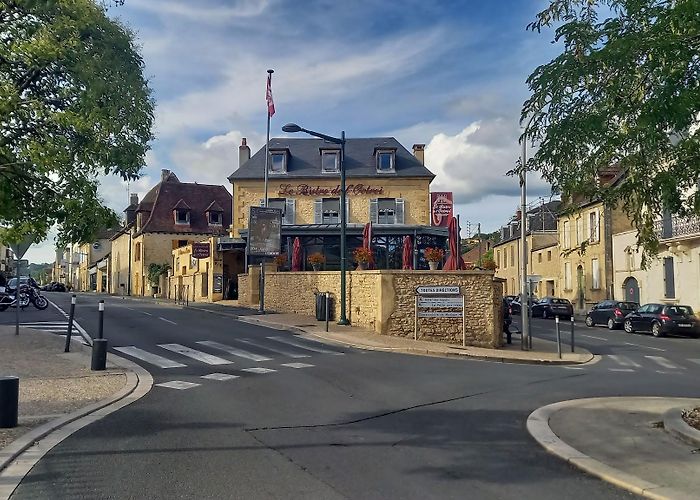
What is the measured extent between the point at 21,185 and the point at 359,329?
1537 cm

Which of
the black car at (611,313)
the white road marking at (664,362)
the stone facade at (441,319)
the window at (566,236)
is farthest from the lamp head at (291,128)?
the window at (566,236)

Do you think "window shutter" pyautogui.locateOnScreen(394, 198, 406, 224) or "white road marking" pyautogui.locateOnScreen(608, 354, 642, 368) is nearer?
"white road marking" pyautogui.locateOnScreen(608, 354, 642, 368)

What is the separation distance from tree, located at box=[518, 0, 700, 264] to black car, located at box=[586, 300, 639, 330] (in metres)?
24.6

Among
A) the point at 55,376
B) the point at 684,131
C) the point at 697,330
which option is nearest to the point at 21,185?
the point at 55,376

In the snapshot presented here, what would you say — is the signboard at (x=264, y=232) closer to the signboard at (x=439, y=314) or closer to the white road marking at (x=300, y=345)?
the white road marking at (x=300, y=345)

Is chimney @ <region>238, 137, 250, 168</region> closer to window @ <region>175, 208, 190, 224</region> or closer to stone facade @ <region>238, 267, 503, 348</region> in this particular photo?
window @ <region>175, 208, 190, 224</region>

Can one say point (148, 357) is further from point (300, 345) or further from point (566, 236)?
point (566, 236)

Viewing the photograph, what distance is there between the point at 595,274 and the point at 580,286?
2.62m

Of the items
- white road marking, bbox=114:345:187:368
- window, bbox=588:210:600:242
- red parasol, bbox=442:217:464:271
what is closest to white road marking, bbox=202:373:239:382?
white road marking, bbox=114:345:187:368

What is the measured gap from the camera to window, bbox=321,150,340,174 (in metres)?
45.8

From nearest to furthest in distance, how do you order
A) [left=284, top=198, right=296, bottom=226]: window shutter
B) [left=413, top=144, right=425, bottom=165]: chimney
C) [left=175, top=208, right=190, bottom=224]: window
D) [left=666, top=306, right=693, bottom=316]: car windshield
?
[left=666, top=306, right=693, bottom=316]: car windshield → [left=284, top=198, right=296, bottom=226]: window shutter → [left=413, top=144, right=425, bottom=165]: chimney → [left=175, top=208, right=190, bottom=224]: window

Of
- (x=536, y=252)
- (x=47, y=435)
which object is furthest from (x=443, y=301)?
(x=536, y=252)

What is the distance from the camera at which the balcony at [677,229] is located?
32.0 metres

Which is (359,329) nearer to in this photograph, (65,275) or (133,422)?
(133,422)
